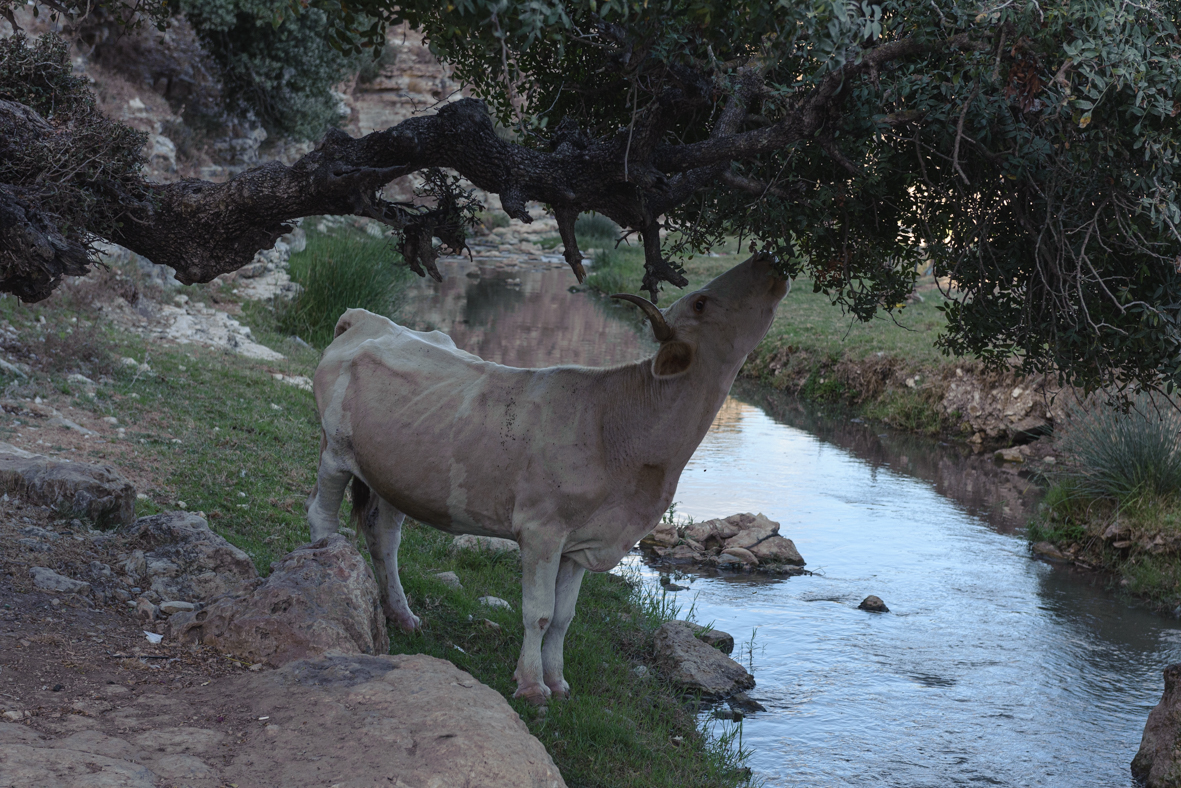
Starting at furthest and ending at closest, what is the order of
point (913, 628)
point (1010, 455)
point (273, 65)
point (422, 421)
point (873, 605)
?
point (273, 65)
point (1010, 455)
point (873, 605)
point (913, 628)
point (422, 421)

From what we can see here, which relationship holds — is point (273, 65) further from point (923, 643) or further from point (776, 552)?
point (923, 643)

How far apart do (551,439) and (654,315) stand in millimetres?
881

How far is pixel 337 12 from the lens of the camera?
400 cm

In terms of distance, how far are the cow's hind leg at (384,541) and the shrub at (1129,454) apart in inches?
308

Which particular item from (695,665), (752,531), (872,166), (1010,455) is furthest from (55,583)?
(1010,455)

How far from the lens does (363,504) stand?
249 inches

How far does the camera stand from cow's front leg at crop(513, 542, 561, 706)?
17.7 ft

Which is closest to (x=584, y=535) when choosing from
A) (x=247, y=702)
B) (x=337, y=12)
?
(x=247, y=702)

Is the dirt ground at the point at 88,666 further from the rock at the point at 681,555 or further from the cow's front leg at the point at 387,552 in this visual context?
the rock at the point at 681,555

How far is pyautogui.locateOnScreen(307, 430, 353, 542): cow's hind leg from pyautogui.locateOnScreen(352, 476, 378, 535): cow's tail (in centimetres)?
14

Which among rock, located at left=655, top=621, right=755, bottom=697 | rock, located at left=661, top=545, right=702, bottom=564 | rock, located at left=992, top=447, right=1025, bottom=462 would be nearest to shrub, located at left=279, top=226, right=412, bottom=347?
rock, located at left=661, top=545, right=702, bottom=564

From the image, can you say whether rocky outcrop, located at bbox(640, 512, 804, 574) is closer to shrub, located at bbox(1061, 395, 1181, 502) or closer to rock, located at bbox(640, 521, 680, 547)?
rock, located at bbox(640, 521, 680, 547)

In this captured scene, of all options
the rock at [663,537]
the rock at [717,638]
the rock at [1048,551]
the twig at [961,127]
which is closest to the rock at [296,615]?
the twig at [961,127]

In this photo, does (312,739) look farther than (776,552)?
No
